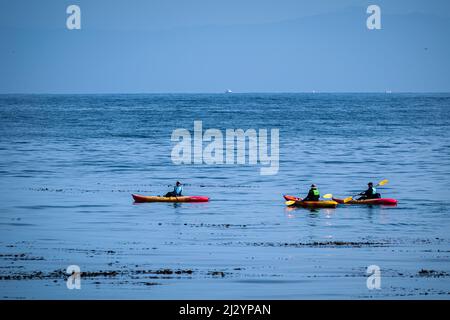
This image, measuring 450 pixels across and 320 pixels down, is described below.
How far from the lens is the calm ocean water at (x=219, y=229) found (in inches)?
1201

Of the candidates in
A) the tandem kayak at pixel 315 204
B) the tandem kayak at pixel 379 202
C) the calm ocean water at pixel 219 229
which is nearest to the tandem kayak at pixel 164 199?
the calm ocean water at pixel 219 229

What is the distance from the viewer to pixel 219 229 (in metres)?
42.2

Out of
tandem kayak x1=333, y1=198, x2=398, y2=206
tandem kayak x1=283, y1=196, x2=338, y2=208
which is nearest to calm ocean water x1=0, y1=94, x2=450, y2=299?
tandem kayak x1=283, y1=196, x2=338, y2=208

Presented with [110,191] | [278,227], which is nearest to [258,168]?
[110,191]

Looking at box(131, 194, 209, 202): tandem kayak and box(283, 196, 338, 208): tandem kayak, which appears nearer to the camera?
box(283, 196, 338, 208): tandem kayak

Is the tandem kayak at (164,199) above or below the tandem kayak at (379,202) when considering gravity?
above

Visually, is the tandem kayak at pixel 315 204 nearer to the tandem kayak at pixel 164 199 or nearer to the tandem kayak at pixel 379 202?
the tandem kayak at pixel 379 202

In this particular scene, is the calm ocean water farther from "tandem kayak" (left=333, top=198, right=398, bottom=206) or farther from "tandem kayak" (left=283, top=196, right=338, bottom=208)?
"tandem kayak" (left=333, top=198, right=398, bottom=206)

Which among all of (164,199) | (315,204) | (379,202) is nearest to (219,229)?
(315,204)

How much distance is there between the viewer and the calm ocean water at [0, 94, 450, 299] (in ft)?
100

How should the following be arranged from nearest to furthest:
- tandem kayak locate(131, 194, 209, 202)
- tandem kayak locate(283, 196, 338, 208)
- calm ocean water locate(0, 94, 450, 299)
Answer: calm ocean water locate(0, 94, 450, 299) → tandem kayak locate(283, 196, 338, 208) → tandem kayak locate(131, 194, 209, 202)

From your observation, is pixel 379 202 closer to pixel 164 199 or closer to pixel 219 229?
pixel 164 199

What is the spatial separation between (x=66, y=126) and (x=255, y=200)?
277 ft

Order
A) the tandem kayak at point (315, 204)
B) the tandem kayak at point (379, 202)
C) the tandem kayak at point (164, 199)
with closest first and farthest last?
the tandem kayak at point (315, 204) → the tandem kayak at point (379, 202) → the tandem kayak at point (164, 199)
